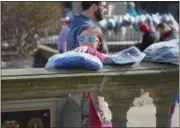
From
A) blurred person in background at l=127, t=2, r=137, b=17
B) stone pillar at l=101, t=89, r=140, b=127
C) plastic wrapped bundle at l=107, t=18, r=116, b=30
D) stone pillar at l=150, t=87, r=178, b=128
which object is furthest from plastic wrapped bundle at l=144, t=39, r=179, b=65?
blurred person in background at l=127, t=2, r=137, b=17

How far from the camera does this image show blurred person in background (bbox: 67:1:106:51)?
422cm

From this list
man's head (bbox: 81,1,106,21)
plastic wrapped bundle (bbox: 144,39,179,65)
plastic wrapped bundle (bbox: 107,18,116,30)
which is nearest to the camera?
plastic wrapped bundle (bbox: 144,39,179,65)

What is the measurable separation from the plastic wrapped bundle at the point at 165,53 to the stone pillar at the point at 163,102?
0.78 ft

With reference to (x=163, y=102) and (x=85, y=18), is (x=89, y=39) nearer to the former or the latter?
(x=85, y=18)

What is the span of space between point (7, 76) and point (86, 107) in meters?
0.71

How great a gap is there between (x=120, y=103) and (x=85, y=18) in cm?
105

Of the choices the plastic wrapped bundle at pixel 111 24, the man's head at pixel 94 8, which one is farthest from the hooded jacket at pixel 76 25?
the plastic wrapped bundle at pixel 111 24

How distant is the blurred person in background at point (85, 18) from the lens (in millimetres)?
4215

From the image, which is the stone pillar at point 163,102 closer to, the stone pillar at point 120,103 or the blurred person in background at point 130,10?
the stone pillar at point 120,103

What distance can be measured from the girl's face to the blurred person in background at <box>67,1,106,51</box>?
26 cm

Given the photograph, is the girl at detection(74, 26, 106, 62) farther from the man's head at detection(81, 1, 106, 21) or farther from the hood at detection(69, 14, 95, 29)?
the man's head at detection(81, 1, 106, 21)

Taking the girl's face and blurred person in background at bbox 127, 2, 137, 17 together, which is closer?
the girl's face

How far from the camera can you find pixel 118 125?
363cm

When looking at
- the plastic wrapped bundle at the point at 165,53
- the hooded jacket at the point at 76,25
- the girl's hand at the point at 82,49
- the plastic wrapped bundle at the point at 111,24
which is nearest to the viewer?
the girl's hand at the point at 82,49
